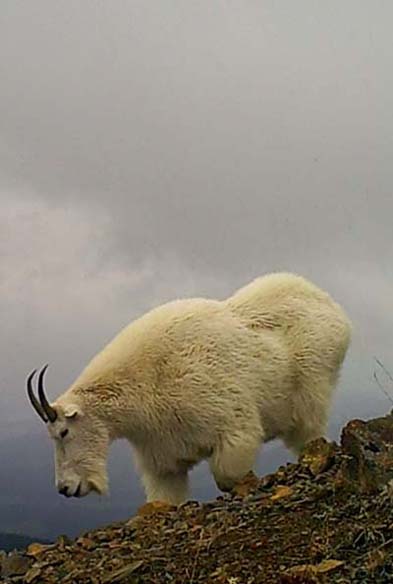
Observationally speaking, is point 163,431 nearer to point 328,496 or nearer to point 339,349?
point 339,349

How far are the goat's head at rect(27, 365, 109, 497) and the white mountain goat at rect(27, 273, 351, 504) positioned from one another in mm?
11

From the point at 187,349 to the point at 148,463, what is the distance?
133 centimetres

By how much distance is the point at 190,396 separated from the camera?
1087 cm

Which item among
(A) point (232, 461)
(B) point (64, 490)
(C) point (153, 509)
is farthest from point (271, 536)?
(B) point (64, 490)

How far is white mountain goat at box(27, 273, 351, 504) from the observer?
10914mm

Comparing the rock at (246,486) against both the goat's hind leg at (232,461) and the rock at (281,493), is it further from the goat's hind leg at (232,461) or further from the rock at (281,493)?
the rock at (281,493)

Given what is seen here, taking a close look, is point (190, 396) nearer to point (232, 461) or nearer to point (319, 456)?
point (232, 461)

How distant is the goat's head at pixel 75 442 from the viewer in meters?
11.0

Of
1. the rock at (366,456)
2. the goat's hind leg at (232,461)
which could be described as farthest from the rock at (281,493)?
the goat's hind leg at (232,461)

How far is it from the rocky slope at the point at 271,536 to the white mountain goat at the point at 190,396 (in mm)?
1686

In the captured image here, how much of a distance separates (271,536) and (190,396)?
13.7ft

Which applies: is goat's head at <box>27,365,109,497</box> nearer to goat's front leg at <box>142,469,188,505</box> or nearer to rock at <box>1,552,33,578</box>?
goat's front leg at <box>142,469,188,505</box>

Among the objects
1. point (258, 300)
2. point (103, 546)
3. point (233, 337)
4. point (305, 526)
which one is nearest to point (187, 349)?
point (233, 337)

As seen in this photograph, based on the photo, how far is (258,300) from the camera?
11984mm
